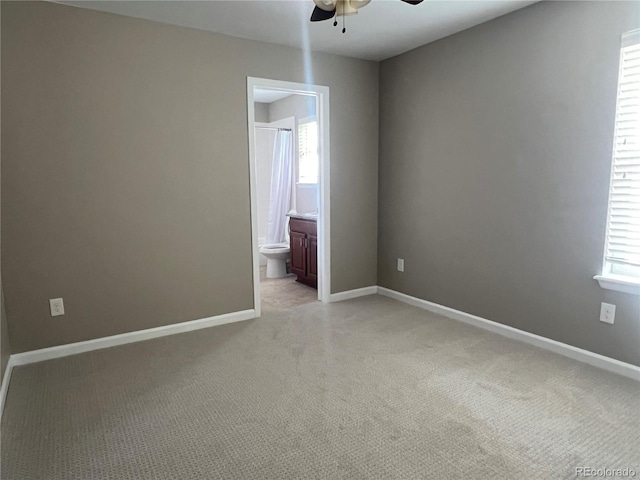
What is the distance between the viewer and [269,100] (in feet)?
19.3

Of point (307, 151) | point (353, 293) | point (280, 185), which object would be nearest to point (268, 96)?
point (307, 151)

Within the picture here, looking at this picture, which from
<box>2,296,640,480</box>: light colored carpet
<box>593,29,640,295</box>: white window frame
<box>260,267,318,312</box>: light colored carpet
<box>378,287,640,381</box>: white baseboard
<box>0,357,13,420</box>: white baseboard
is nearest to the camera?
<box>2,296,640,480</box>: light colored carpet

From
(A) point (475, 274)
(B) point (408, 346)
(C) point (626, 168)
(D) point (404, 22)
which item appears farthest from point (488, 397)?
(D) point (404, 22)

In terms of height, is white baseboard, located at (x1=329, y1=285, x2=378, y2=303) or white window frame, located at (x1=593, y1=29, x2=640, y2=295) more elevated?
white window frame, located at (x1=593, y1=29, x2=640, y2=295)

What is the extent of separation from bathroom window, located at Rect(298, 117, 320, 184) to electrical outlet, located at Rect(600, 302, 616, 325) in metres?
3.52

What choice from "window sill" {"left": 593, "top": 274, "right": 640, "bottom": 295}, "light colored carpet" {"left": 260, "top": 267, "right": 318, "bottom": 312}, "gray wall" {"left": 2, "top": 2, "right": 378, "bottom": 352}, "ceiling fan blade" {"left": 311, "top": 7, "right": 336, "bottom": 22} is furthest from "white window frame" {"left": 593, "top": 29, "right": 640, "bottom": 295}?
"light colored carpet" {"left": 260, "top": 267, "right": 318, "bottom": 312}

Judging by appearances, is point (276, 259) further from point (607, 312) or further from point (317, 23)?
point (607, 312)

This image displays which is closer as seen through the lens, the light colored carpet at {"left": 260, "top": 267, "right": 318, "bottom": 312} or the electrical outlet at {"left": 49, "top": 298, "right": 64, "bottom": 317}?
the electrical outlet at {"left": 49, "top": 298, "right": 64, "bottom": 317}

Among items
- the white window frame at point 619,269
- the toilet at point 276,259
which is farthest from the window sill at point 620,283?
the toilet at point 276,259

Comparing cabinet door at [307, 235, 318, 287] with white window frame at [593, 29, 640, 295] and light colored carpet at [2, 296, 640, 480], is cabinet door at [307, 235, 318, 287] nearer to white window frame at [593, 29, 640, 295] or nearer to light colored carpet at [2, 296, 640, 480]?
light colored carpet at [2, 296, 640, 480]

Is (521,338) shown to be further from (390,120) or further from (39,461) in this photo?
(39,461)

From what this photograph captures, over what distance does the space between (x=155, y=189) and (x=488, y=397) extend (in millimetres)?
2632

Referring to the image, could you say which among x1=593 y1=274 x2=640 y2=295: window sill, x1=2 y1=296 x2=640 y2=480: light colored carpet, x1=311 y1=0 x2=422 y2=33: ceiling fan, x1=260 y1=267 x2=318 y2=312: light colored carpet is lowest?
x1=260 y1=267 x2=318 y2=312: light colored carpet

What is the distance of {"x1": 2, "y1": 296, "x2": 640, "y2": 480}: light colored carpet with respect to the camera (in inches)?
69.0
